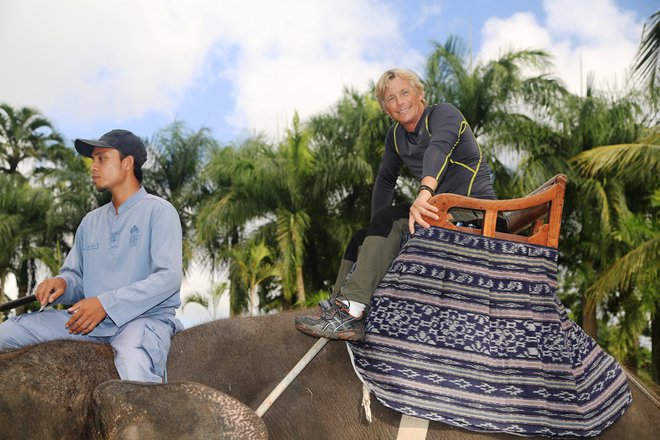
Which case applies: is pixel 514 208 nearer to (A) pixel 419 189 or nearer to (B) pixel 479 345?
(A) pixel 419 189

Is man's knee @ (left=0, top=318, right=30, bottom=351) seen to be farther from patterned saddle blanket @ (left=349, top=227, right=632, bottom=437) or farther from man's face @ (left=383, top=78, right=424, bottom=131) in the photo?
man's face @ (left=383, top=78, right=424, bottom=131)

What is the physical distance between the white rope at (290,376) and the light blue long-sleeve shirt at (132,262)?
2.38 feet

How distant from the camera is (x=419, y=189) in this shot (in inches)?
138

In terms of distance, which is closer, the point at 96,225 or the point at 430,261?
the point at 430,261

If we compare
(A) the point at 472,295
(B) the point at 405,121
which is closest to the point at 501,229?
(A) the point at 472,295

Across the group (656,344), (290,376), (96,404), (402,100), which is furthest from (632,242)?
(96,404)

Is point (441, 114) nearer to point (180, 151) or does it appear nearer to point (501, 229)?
point (501, 229)

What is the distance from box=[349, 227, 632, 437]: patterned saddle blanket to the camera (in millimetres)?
3244

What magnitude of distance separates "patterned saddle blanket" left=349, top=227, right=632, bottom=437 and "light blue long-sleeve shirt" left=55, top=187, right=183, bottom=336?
3.29 ft

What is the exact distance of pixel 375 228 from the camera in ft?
11.9

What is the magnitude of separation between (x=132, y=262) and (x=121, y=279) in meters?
0.11

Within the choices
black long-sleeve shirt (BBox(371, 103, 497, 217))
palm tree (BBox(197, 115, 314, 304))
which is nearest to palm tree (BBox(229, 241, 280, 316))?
palm tree (BBox(197, 115, 314, 304))

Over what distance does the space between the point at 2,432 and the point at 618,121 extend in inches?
888

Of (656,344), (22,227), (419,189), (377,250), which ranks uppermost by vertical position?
(419,189)
